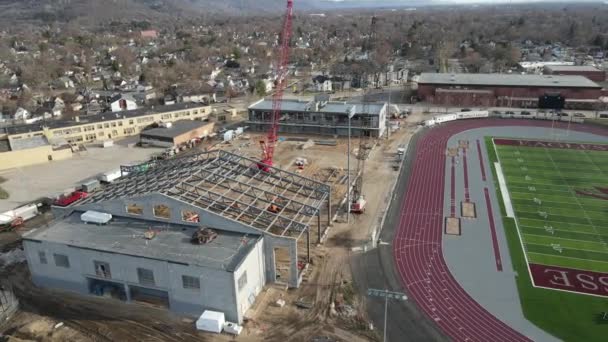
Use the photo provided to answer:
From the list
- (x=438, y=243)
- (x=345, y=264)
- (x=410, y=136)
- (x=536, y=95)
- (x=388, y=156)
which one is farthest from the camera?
(x=536, y=95)

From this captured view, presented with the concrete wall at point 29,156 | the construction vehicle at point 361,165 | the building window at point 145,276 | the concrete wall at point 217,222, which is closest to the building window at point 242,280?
the concrete wall at point 217,222

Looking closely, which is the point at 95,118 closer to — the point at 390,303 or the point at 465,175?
the point at 465,175

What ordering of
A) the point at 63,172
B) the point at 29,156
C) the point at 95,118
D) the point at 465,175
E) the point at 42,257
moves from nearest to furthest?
1. the point at 42,257
2. the point at 465,175
3. the point at 63,172
4. the point at 29,156
5. the point at 95,118

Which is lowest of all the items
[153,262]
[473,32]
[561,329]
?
[561,329]

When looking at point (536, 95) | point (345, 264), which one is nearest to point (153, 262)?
point (345, 264)

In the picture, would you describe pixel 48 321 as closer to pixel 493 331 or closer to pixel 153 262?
pixel 153 262

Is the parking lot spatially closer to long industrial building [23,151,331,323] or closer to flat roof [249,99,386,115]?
long industrial building [23,151,331,323]

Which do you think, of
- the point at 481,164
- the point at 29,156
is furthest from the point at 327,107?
the point at 29,156
